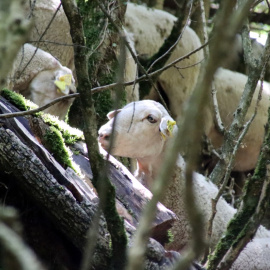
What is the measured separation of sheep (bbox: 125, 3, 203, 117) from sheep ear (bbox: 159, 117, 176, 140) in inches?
191

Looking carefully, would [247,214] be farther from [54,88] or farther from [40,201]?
[54,88]

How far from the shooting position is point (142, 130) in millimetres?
5324

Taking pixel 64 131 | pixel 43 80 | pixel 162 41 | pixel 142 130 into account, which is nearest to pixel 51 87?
pixel 43 80

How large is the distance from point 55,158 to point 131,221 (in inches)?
23.5

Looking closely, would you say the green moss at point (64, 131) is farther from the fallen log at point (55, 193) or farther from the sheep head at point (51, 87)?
the sheep head at point (51, 87)

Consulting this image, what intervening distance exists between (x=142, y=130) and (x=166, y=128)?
0.76 ft

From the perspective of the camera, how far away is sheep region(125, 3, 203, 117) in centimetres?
1019

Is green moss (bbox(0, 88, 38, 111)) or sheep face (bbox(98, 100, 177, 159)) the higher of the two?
green moss (bbox(0, 88, 38, 111))

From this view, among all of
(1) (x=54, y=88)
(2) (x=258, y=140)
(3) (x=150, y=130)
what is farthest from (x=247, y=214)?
(2) (x=258, y=140)

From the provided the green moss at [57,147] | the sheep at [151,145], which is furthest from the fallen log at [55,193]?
the sheep at [151,145]

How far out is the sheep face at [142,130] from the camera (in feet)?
17.1

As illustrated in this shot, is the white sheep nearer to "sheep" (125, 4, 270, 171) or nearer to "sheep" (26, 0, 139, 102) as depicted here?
"sheep" (125, 4, 270, 171)

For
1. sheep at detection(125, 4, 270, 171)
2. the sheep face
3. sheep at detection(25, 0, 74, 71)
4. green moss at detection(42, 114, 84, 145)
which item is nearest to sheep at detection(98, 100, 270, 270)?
the sheep face

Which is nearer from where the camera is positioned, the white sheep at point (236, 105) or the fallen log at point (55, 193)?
Result: the fallen log at point (55, 193)
